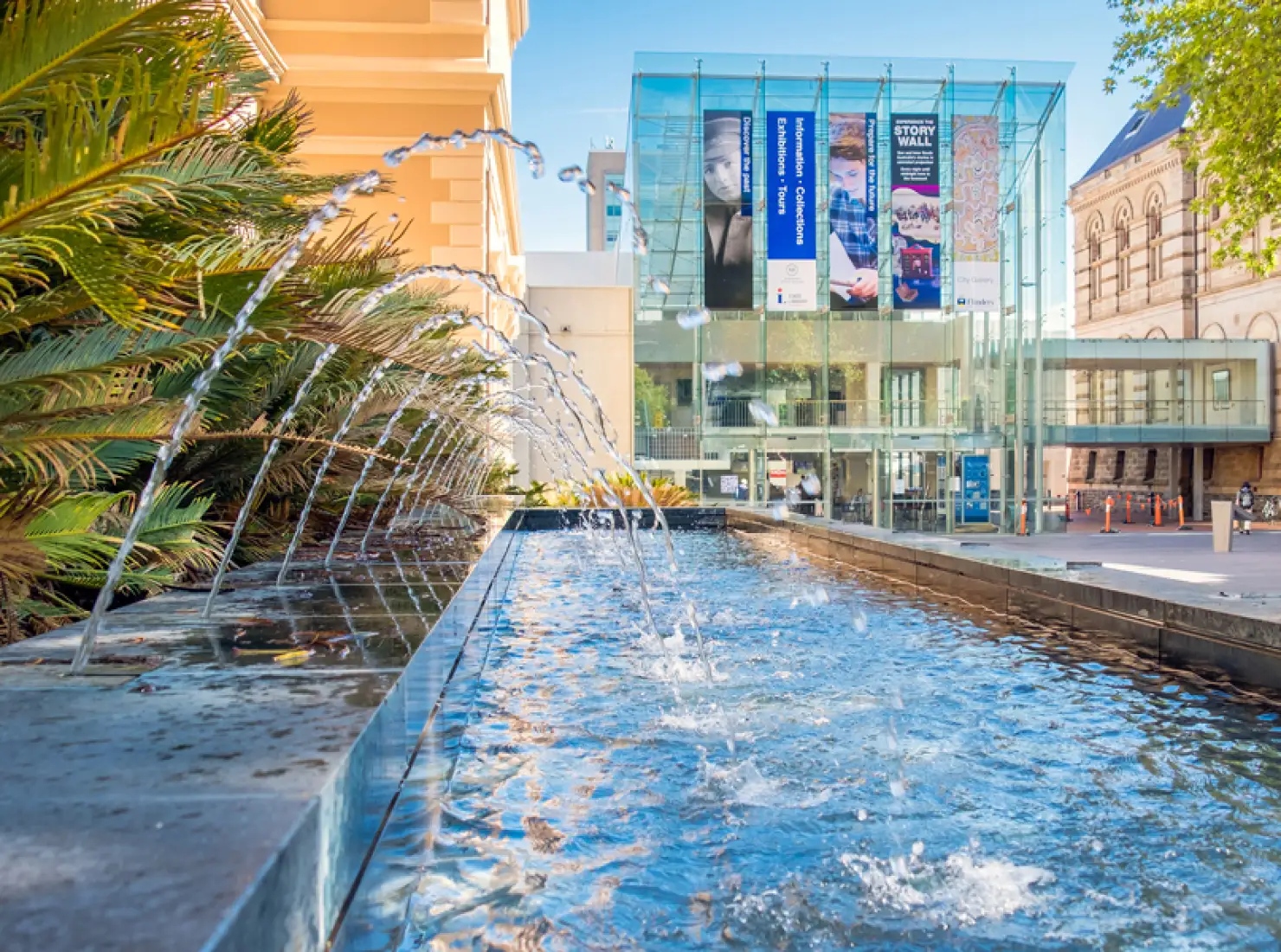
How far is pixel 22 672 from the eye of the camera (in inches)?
115

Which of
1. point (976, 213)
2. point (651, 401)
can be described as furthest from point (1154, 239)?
point (651, 401)

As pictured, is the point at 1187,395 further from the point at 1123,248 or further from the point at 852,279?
the point at 852,279

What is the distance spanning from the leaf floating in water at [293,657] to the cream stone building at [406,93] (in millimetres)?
14689

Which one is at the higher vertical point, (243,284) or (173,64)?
(173,64)

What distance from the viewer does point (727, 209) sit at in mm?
23938

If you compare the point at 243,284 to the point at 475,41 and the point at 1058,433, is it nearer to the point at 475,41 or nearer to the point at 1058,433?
the point at 475,41

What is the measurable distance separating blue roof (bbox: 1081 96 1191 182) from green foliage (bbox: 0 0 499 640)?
45.3 metres

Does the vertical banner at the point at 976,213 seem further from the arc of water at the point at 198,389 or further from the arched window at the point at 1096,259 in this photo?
the arched window at the point at 1096,259

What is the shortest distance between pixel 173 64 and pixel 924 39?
3725 centimetres

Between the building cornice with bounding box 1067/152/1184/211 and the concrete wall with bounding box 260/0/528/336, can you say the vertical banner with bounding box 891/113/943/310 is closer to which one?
the concrete wall with bounding box 260/0/528/336

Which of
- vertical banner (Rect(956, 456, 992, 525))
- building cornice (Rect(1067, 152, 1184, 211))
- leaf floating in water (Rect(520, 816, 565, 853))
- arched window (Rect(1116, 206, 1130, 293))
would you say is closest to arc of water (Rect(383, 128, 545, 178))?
leaf floating in water (Rect(520, 816, 565, 853))

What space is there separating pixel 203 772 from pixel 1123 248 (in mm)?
52460

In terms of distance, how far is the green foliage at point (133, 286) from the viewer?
2.71 metres

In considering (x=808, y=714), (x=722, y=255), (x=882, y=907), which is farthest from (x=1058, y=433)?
(x=882, y=907)
